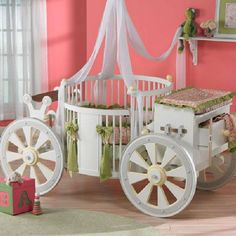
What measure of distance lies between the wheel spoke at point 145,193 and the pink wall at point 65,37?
1.89 meters

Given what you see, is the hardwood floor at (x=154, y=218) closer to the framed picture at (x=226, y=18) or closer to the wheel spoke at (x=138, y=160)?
the wheel spoke at (x=138, y=160)

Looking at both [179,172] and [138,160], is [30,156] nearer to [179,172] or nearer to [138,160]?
[138,160]

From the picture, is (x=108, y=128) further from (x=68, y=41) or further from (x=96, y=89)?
(x=68, y=41)

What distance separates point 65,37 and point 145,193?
2006mm

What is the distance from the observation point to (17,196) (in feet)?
12.4

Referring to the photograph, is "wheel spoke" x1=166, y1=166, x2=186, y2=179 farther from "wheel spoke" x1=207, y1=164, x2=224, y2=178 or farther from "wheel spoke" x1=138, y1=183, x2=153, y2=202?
"wheel spoke" x1=207, y1=164, x2=224, y2=178

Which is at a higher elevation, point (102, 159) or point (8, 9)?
point (8, 9)

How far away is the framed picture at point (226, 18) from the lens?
454cm

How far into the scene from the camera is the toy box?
3.77m

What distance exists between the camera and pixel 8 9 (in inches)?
205

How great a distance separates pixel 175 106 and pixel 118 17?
780mm

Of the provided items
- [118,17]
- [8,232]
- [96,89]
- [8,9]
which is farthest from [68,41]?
[8,232]

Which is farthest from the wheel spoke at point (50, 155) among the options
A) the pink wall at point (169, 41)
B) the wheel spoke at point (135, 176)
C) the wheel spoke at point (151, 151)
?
the pink wall at point (169, 41)

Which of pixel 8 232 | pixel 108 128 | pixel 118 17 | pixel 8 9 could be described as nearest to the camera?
pixel 8 232
